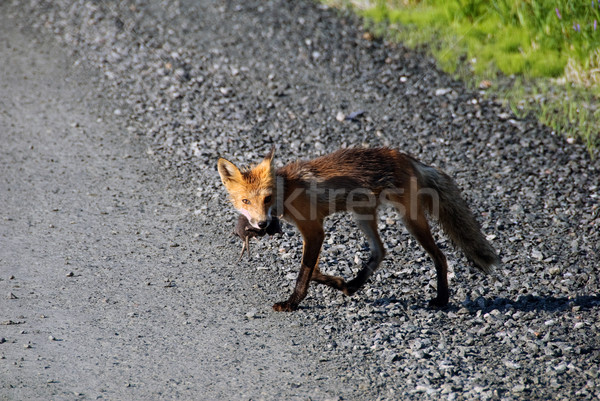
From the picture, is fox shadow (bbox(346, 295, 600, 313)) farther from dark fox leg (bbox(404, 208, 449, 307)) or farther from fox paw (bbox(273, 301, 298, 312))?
fox paw (bbox(273, 301, 298, 312))

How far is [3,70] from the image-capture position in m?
8.82

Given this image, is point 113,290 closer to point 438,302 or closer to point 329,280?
point 329,280

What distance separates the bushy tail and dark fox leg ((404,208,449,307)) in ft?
0.73

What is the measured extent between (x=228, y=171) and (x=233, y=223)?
104 cm

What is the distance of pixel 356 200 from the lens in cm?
507

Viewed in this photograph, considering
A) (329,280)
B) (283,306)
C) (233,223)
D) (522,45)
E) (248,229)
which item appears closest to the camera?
(283,306)

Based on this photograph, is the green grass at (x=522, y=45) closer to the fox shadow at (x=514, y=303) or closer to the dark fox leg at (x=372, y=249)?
the fox shadow at (x=514, y=303)

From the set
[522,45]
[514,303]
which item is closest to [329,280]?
[514,303]

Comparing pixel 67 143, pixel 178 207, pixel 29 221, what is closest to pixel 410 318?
pixel 178 207

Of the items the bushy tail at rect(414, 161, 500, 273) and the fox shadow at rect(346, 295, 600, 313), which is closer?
the fox shadow at rect(346, 295, 600, 313)

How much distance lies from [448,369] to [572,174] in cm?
346

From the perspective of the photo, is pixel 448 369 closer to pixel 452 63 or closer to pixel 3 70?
pixel 452 63

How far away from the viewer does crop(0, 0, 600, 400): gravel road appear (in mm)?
4047

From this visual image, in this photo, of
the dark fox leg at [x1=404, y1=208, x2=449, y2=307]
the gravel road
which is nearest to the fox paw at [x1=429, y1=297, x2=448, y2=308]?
the dark fox leg at [x1=404, y1=208, x2=449, y2=307]
